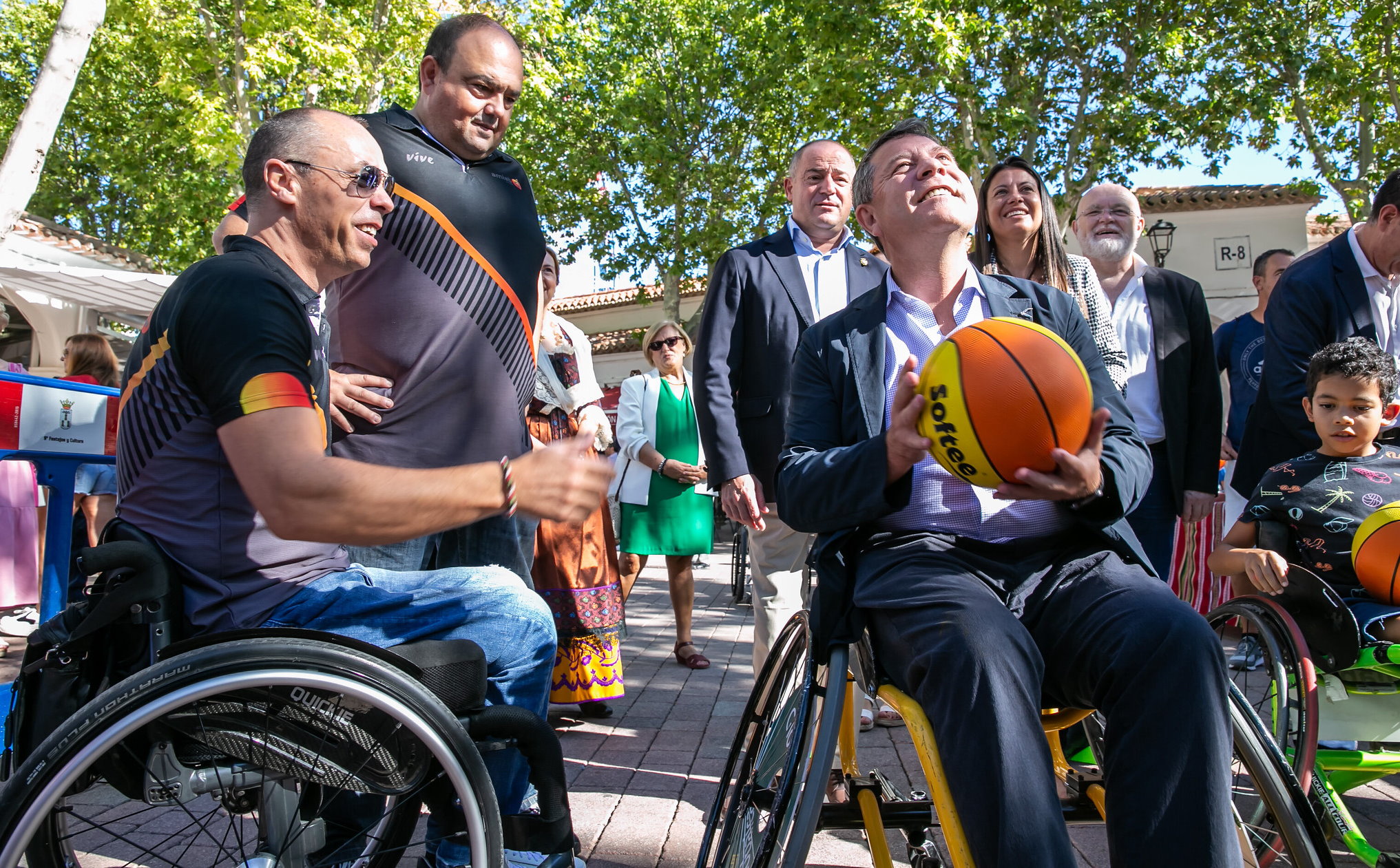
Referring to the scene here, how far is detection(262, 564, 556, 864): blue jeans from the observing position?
6.38ft

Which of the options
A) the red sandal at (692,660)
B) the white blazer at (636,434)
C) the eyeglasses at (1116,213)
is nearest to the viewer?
the eyeglasses at (1116,213)

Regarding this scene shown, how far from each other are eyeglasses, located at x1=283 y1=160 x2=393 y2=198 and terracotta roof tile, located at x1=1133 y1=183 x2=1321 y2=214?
2684 centimetres

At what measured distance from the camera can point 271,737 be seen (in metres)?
1.76

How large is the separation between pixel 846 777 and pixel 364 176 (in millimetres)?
1760

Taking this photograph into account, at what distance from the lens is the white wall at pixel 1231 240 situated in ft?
86.8

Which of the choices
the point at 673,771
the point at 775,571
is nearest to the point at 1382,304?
the point at 775,571

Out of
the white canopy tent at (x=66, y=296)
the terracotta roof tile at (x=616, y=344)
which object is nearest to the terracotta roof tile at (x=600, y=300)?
the terracotta roof tile at (x=616, y=344)

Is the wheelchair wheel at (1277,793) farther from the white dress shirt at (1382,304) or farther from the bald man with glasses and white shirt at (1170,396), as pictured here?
the white dress shirt at (1382,304)

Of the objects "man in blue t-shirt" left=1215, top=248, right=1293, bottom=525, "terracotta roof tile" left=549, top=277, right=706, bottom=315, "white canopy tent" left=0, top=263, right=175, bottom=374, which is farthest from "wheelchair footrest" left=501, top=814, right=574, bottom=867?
"terracotta roof tile" left=549, top=277, right=706, bottom=315

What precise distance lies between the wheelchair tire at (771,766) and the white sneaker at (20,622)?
225 inches

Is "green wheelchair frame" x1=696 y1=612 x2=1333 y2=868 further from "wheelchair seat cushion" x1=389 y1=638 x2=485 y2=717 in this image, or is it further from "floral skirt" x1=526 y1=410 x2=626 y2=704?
"floral skirt" x1=526 y1=410 x2=626 y2=704

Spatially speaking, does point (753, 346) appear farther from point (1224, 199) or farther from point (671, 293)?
point (1224, 199)

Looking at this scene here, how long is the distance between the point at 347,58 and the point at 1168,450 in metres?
15.2

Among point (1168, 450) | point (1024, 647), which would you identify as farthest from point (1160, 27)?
point (1024, 647)
